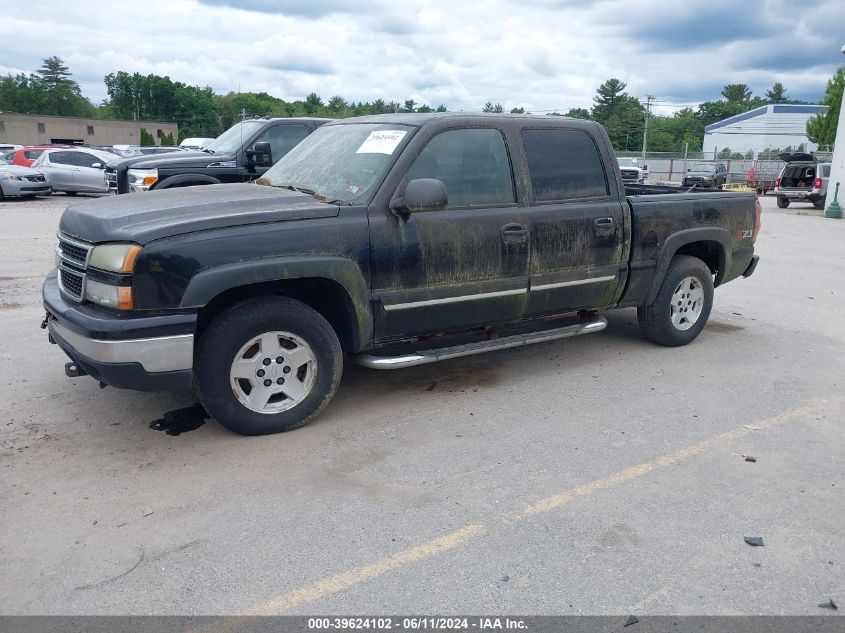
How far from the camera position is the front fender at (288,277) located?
398cm

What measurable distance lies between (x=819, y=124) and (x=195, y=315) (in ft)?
161

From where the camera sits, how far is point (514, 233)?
5.09m

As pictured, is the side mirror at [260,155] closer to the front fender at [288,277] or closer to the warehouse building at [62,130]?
the front fender at [288,277]

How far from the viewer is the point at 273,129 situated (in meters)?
10.9

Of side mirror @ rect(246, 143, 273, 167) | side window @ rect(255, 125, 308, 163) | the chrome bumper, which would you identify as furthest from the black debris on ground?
side window @ rect(255, 125, 308, 163)

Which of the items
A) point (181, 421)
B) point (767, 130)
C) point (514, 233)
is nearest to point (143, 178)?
point (181, 421)

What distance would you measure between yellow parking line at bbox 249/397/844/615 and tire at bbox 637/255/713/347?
1.76 metres

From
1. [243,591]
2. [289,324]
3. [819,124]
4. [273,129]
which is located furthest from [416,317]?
[819,124]

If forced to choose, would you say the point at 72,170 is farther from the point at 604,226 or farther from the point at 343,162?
the point at 604,226

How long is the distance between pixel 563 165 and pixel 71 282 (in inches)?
138

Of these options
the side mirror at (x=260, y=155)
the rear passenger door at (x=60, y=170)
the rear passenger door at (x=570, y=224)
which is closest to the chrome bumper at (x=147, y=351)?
the rear passenger door at (x=570, y=224)

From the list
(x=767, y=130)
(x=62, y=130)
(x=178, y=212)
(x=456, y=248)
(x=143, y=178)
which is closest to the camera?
(x=178, y=212)

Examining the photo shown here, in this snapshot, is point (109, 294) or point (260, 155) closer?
point (109, 294)

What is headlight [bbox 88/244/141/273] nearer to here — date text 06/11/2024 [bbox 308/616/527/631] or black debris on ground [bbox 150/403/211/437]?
black debris on ground [bbox 150/403/211/437]
